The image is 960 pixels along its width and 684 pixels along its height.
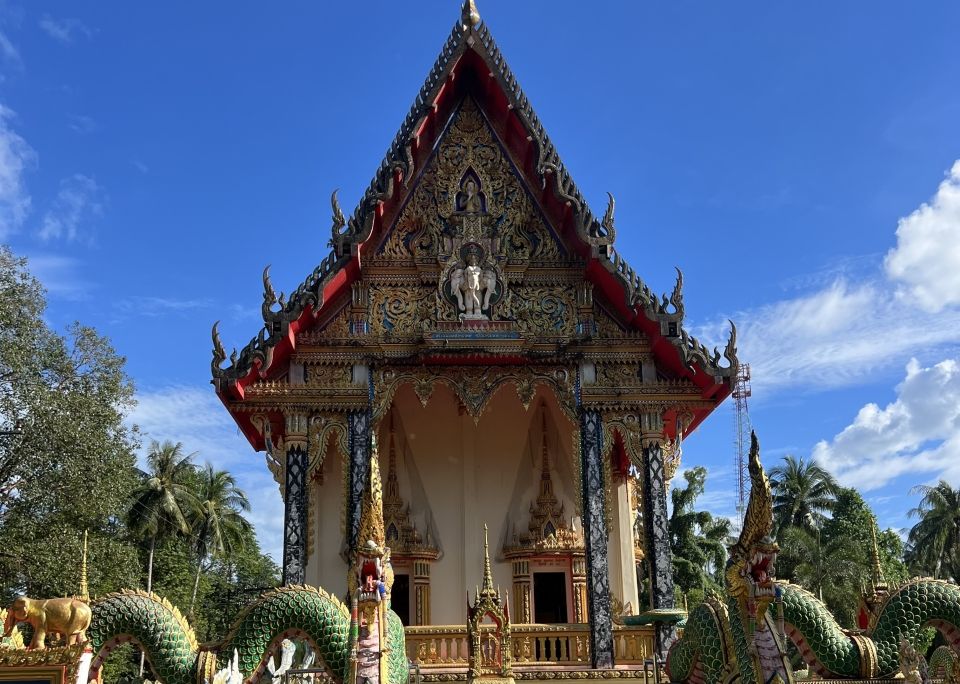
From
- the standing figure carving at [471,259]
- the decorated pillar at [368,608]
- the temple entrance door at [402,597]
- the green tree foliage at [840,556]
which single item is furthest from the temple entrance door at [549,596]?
the green tree foliage at [840,556]

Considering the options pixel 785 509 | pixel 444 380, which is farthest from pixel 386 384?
pixel 785 509

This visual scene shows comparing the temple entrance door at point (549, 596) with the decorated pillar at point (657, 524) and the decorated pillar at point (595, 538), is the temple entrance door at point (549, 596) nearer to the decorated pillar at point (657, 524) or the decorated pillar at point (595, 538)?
the decorated pillar at point (595, 538)

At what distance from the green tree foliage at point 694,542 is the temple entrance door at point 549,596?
59.4 ft

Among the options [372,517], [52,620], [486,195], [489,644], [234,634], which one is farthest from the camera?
[486,195]

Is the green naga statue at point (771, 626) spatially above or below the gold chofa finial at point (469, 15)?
below

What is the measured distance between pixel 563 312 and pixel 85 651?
7.55 meters

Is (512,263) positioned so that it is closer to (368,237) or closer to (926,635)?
(368,237)

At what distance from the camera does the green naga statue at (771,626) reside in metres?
6.77

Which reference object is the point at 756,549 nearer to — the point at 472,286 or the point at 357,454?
the point at 357,454

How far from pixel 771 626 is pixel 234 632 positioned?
4.93 m

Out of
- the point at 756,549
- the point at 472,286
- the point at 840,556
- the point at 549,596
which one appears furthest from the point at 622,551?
the point at 840,556

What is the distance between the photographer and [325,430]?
1228 centimetres

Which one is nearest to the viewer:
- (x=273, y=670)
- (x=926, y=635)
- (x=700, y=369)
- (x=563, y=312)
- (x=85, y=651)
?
(x=85, y=651)

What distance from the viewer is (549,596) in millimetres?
13898
